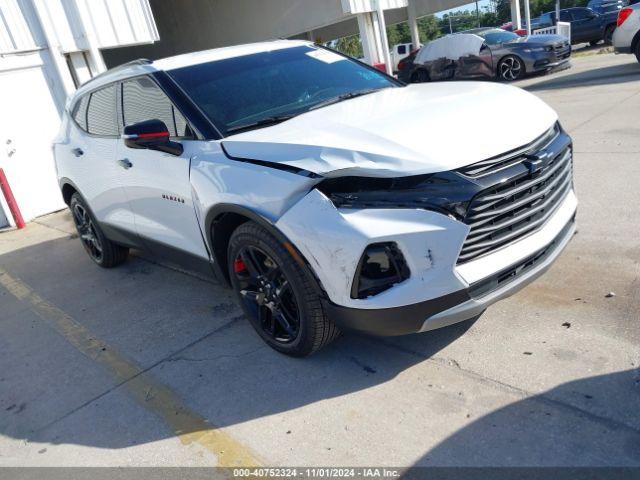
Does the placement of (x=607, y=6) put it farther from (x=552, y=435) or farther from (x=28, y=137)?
(x=552, y=435)

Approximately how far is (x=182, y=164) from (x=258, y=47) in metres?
1.35

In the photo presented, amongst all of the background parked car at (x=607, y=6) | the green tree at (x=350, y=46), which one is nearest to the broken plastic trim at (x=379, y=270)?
the background parked car at (x=607, y=6)

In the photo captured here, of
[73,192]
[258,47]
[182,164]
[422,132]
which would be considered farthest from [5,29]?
[422,132]

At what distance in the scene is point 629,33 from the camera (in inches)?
468

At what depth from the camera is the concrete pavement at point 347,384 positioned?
8.64 ft

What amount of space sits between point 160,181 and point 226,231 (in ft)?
2.39

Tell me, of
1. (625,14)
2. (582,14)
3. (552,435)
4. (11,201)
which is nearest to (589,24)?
(582,14)

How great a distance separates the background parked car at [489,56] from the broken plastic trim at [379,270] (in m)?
13.2

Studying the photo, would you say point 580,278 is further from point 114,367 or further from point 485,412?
point 114,367

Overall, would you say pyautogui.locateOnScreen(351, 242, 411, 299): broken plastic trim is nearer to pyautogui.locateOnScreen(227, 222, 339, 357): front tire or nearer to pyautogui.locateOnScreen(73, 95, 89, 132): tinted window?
pyautogui.locateOnScreen(227, 222, 339, 357): front tire

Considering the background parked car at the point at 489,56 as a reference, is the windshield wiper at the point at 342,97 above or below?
above

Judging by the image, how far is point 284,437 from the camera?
2881mm

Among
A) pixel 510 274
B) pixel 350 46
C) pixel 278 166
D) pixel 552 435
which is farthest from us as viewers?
pixel 350 46

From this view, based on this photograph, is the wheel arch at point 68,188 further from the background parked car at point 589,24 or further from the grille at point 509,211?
the background parked car at point 589,24
